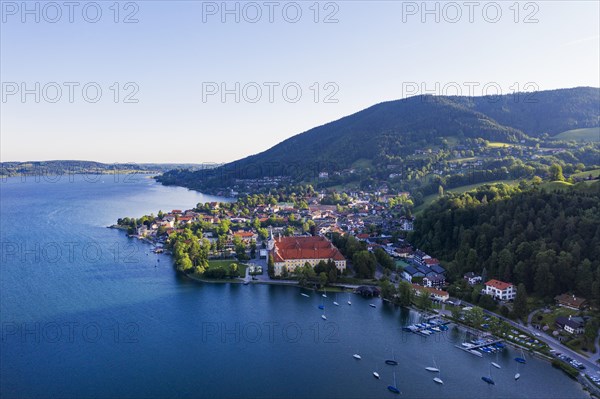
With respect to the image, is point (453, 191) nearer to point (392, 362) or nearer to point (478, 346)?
point (478, 346)

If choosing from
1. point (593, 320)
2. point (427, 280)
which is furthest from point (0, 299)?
point (593, 320)

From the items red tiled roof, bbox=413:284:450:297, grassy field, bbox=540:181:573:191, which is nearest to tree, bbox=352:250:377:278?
red tiled roof, bbox=413:284:450:297

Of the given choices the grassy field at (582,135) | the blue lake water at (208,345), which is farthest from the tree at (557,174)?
the grassy field at (582,135)

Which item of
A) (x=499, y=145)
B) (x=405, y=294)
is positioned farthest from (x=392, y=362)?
(x=499, y=145)

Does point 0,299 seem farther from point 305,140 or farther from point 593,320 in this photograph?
point 305,140

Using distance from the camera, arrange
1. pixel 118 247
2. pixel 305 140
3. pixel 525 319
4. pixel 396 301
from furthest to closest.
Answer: pixel 305 140 < pixel 118 247 < pixel 396 301 < pixel 525 319

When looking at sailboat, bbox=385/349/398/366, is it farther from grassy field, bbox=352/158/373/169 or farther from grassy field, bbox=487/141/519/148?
grassy field, bbox=487/141/519/148

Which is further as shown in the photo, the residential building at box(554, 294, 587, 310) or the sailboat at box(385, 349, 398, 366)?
the residential building at box(554, 294, 587, 310)
